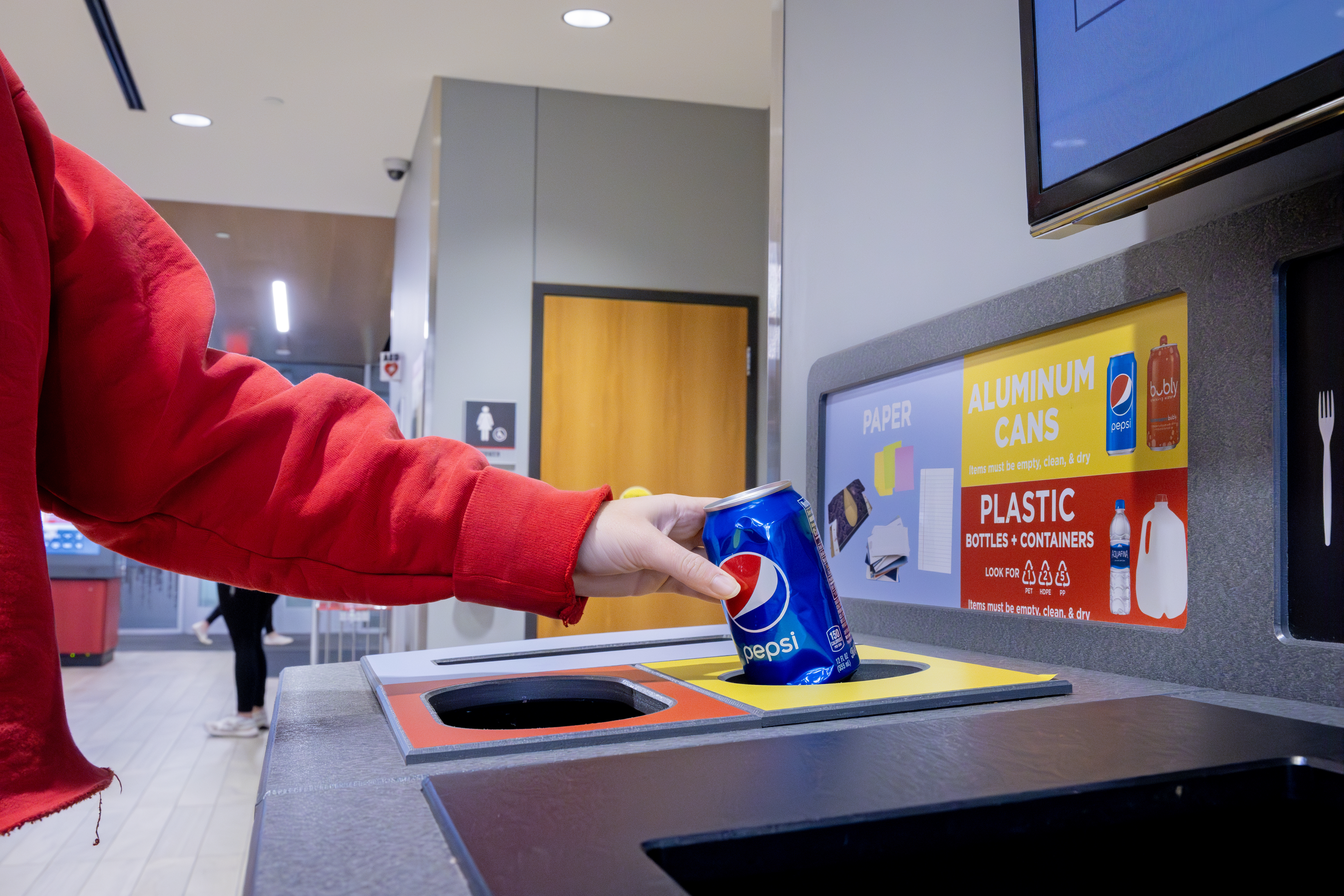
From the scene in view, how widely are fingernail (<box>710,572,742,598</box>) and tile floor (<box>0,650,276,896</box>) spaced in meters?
1.20

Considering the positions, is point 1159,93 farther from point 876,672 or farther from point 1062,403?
point 876,672

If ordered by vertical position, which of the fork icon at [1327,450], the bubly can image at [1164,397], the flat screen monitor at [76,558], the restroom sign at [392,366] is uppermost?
the restroom sign at [392,366]

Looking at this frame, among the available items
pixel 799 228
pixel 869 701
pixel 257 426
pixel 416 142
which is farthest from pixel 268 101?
pixel 869 701

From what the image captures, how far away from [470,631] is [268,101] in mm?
2230

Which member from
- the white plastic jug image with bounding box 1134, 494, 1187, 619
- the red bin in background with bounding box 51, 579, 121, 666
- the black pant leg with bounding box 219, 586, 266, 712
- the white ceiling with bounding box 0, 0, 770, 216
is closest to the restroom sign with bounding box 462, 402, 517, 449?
the white ceiling with bounding box 0, 0, 770, 216

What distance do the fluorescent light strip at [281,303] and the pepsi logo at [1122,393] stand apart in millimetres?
7064

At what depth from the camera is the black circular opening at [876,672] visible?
73 centimetres

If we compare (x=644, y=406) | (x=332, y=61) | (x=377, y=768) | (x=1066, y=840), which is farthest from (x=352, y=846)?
(x=332, y=61)

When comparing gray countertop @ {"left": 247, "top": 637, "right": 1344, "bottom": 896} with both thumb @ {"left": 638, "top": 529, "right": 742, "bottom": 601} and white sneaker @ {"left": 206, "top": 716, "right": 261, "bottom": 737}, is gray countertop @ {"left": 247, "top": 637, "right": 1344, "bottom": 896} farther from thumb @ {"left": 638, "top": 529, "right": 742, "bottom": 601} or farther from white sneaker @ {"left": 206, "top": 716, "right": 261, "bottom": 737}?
white sneaker @ {"left": 206, "top": 716, "right": 261, "bottom": 737}

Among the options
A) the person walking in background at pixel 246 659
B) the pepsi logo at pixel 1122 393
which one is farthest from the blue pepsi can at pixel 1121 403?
the person walking in background at pixel 246 659

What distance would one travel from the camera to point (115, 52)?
130 inches

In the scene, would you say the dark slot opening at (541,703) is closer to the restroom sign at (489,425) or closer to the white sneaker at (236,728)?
the restroom sign at (489,425)

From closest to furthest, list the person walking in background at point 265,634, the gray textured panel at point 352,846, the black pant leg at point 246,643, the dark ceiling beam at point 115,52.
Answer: the gray textured panel at point 352,846, the dark ceiling beam at point 115,52, the black pant leg at point 246,643, the person walking in background at point 265,634

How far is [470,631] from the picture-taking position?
3330 millimetres
